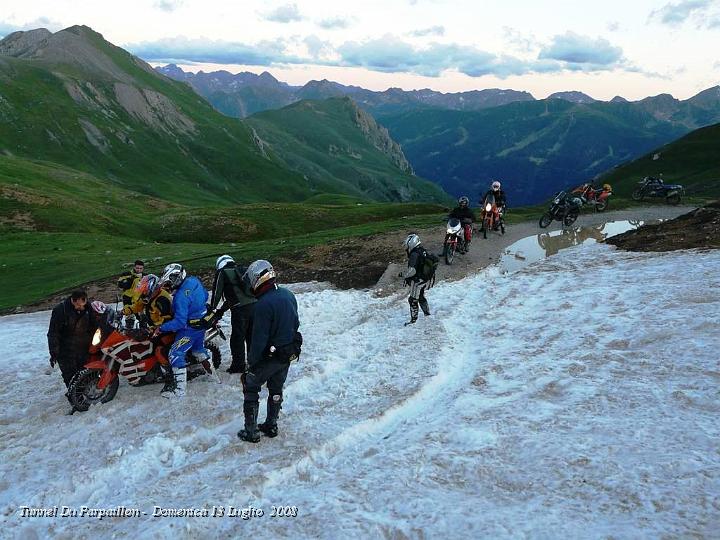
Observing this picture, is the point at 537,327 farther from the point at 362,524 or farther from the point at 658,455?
the point at 362,524

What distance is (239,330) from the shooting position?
12.3m

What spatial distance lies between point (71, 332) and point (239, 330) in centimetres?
364

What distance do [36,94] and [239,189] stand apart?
73486 mm

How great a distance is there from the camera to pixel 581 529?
634 cm

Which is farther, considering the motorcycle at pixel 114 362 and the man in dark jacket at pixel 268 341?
the motorcycle at pixel 114 362

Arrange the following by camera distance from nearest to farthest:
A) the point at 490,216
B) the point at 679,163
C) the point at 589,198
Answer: the point at 490,216 → the point at 589,198 → the point at 679,163

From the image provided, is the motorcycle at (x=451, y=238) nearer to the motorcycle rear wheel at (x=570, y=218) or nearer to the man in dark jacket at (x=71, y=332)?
the motorcycle rear wheel at (x=570, y=218)

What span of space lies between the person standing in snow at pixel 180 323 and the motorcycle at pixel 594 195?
3111 centimetres

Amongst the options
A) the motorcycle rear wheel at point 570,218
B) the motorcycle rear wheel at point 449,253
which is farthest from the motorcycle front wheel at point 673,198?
the motorcycle rear wheel at point 449,253

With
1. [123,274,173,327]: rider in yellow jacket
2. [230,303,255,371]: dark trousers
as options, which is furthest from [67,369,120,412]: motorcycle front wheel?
[230,303,255,371]: dark trousers

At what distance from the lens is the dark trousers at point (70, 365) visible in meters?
11.2

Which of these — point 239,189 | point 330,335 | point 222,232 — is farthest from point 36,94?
point 330,335

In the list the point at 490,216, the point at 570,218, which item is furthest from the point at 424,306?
the point at 570,218

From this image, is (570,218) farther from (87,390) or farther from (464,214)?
(87,390)
